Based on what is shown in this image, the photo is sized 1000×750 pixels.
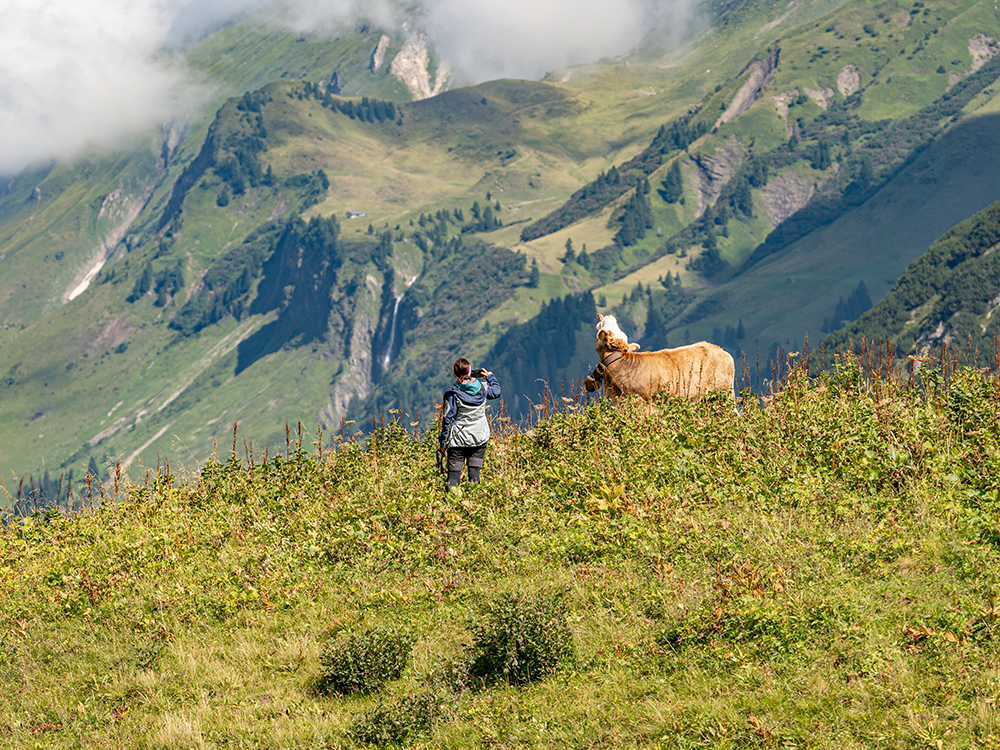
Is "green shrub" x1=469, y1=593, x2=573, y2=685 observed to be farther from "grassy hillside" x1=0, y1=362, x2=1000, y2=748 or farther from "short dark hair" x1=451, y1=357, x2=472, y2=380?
"short dark hair" x1=451, y1=357, x2=472, y2=380

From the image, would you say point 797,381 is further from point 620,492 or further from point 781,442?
point 620,492

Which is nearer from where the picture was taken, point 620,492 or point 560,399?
point 620,492

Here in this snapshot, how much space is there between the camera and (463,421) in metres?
14.9

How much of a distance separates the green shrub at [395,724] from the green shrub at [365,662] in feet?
2.22

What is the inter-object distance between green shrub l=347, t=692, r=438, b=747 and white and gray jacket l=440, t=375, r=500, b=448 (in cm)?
575

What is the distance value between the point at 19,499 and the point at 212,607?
6918 millimetres

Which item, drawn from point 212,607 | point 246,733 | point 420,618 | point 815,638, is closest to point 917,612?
point 815,638

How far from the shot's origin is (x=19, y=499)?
56.4ft

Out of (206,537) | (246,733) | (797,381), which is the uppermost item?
(797,381)

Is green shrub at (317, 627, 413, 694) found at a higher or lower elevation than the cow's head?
lower

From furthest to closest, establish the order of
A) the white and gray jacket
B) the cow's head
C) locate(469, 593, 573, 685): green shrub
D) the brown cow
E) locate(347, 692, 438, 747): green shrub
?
the cow's head
the brown cow
the white and gray jacket
locate(469, 593, 573, 685): green shrub
locate(347, 692, 438, 747): green shrub

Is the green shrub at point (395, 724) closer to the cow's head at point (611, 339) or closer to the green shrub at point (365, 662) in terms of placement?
the green shrub at point (365, 662)

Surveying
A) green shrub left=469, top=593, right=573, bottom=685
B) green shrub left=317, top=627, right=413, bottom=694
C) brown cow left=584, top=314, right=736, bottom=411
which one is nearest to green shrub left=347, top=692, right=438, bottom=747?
green shrub left=317, top=627, right=413, bottom=694

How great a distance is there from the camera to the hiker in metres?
14.9
